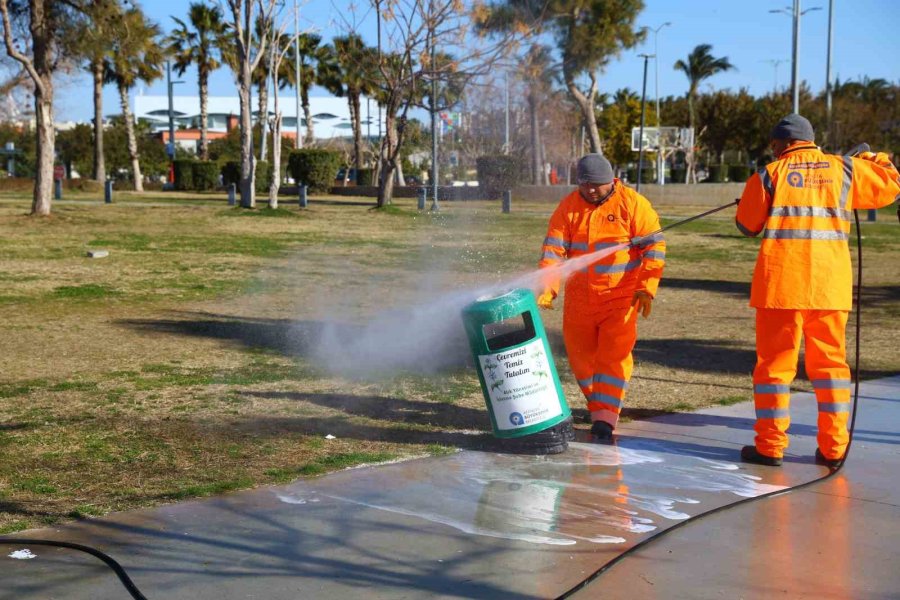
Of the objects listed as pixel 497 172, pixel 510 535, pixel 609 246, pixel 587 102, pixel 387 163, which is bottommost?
pixel 510 535

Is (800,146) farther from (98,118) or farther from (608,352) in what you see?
(98,118)

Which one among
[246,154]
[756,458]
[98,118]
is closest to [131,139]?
[98,118]

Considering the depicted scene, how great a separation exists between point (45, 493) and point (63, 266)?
11333 millimetres

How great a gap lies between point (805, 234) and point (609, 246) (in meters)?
1.12

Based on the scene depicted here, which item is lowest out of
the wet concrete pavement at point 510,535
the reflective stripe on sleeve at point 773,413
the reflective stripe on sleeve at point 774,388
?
the wet concrete pavement at point 510,535

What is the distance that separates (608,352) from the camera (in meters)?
6.04

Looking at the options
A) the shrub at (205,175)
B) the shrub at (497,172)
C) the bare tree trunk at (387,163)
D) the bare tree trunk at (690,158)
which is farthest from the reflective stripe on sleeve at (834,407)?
the bare tree trunk at (690,158)

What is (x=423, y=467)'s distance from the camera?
17.9 feet

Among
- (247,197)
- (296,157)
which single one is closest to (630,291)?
(247,197)

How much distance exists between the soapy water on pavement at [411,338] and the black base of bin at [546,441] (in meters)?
0.79

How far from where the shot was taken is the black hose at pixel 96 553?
3.73 meters

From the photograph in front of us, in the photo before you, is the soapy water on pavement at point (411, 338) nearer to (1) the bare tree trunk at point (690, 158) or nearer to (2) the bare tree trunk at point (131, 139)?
(2) the bare tree trunk at point (131, 139)

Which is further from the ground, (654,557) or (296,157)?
(296,157)

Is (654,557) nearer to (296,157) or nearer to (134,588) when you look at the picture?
(134,588)
